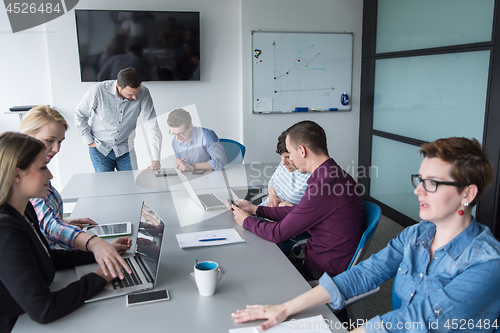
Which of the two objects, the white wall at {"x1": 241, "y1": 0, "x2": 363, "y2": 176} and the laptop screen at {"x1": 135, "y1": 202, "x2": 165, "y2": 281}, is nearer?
the laptop screen at {"x1": 135, "y1": 202, "x2": 165, "y2": 281}

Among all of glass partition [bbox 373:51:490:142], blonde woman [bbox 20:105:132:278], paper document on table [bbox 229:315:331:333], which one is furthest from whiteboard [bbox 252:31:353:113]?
paper document on table [bbox 229:315:331:333]

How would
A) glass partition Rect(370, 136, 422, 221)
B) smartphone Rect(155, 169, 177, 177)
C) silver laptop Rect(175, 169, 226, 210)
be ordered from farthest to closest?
glass partition Rect(370, 136, 422, 221)
smartphone Rect(155, 169, 177, 177)
silver laptop Rect(175, 169, 226, 210)

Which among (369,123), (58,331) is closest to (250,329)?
(58,331)

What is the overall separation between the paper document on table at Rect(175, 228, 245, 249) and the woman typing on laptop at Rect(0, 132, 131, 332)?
453 millimetres

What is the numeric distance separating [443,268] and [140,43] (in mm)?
3915

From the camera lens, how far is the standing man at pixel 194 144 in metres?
3.29

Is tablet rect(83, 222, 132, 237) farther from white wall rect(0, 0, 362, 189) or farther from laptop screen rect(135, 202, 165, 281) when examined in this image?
white wall rect(0, 0, 362, 189)

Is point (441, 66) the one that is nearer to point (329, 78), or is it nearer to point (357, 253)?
point (329, 78)

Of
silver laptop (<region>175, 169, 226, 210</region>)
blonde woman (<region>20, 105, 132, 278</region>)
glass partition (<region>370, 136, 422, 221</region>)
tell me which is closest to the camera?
blonde woman (<region>20, 105, 132, 278</region>)

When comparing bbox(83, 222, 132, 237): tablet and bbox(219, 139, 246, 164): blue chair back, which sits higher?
bbox(219, 139, 246, 164): blue chair back

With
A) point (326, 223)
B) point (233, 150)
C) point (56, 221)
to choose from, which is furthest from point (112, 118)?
point (326, 223)

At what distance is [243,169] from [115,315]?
2120mm

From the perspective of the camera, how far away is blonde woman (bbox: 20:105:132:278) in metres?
1.48

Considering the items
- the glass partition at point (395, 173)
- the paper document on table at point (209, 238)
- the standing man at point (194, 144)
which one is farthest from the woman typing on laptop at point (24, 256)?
the glass partition at point (395, 173)
